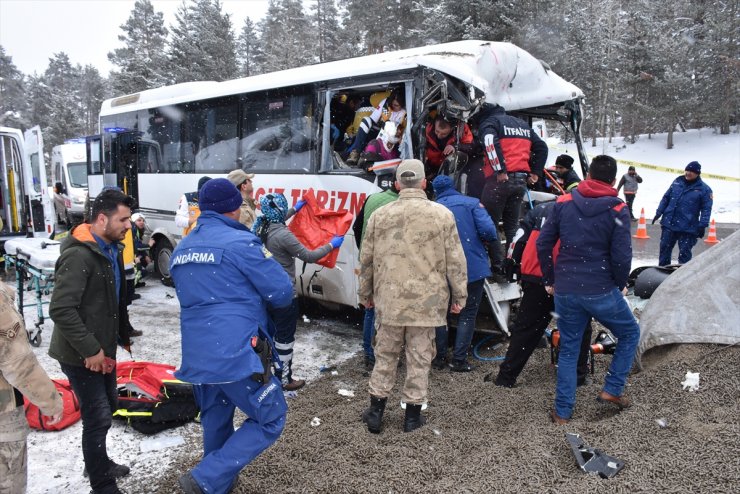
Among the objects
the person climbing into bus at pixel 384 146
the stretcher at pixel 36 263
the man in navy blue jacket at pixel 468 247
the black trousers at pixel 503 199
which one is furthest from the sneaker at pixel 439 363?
the stretcher at pixel 36 263

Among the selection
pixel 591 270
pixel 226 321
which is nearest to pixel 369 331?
pixel 591 270

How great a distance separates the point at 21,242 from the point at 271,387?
516 cm

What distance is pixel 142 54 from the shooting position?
34031 millimetres

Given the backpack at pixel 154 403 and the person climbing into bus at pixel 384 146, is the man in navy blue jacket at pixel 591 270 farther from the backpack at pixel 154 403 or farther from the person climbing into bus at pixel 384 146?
the backpack at pixel 154 403

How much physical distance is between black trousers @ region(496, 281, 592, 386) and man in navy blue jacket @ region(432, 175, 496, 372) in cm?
61

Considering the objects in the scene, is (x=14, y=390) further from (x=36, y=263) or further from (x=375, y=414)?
(x=36, y=263)

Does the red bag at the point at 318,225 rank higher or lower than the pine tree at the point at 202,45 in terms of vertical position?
lower

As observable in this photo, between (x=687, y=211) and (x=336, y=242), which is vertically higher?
(x=687, y=211)

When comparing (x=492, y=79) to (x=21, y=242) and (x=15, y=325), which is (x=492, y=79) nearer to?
(x=15, y=325)

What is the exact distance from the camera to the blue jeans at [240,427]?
2896 mm

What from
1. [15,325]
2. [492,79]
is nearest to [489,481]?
[15,325]

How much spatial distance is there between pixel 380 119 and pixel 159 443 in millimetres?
4097

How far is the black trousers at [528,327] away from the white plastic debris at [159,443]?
283 cm

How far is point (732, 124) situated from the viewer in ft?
112
